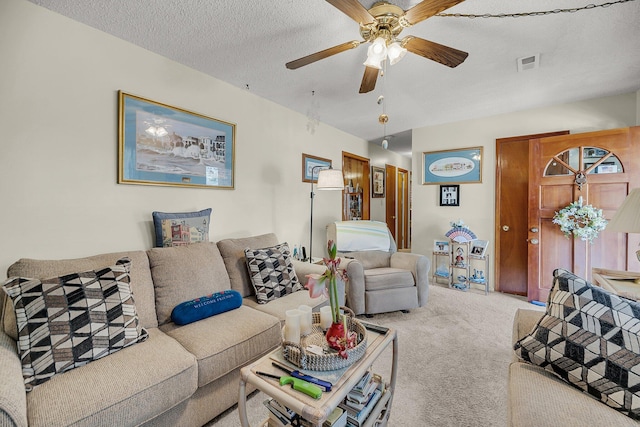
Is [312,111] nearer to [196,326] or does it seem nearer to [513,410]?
[196,326]

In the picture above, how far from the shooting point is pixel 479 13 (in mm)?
1697

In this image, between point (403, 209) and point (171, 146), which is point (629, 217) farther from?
point (403, 209)

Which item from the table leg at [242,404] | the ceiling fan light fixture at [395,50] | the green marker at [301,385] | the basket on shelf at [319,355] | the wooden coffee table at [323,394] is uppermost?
the ceiling fan light fixture at [395,50]

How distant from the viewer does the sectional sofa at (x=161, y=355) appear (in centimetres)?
102

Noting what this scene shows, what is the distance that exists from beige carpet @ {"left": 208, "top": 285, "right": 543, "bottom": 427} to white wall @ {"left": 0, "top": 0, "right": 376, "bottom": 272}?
1529 millimetres

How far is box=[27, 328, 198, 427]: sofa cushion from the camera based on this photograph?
1.00m

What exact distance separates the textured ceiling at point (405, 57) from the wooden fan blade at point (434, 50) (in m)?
0.29

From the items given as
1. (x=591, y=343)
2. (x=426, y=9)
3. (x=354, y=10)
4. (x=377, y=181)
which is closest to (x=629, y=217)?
(x=591, y=343)

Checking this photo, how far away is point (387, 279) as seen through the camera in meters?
2.87

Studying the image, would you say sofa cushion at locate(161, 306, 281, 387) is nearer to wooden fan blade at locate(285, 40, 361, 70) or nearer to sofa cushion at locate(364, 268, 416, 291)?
sofa cushion at locate(364, 268, 416, 291)

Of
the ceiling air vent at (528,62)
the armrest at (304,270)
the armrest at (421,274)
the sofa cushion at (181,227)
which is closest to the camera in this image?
the sofa cushion at (181,227)

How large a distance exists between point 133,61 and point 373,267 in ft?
9.94

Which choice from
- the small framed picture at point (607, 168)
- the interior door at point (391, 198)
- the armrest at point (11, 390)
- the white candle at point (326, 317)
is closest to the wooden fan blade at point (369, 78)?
the white candle at point (326, 317)

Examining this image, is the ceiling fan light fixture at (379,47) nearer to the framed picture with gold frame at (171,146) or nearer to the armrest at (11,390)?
the framed picture with gold frame at (171,146)
